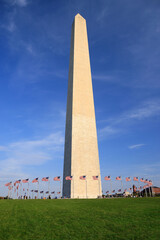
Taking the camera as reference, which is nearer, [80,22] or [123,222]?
[123,222]

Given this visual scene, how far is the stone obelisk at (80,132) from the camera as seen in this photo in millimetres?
36188

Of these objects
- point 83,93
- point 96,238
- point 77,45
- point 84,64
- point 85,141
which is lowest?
point 96,238

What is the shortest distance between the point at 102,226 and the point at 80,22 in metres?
51.1

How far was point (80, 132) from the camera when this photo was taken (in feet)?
129

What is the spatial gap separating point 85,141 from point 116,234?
1291 inches

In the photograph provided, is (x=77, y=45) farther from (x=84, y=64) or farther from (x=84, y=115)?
(x=84, y=115)

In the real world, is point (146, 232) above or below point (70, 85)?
below

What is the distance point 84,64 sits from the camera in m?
45.5

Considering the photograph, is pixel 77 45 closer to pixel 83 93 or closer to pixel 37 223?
pixel 83 93

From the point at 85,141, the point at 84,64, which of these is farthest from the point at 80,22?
the point at 85,141

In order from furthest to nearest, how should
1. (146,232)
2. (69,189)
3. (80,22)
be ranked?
1. (80,22)
2. (69,189)
3. (146,232)

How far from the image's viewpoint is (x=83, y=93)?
42.6m

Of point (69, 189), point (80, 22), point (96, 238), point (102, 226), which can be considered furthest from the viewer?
point (80, 22)

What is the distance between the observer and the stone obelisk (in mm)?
36188
